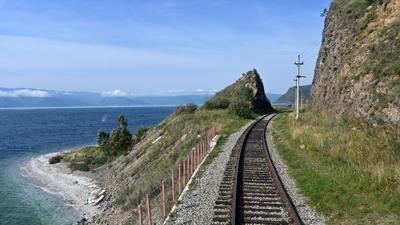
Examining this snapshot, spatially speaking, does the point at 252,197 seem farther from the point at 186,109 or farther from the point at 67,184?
the point at 186,109

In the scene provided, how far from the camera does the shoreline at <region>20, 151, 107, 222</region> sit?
105 feet

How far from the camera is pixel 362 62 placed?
1164 inches

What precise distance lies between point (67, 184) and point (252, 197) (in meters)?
33.2

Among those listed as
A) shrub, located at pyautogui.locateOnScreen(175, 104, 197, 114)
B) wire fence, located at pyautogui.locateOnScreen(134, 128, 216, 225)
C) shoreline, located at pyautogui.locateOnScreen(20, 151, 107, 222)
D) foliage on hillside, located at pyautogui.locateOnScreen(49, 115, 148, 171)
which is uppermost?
shrub, located at pyautogui.locateOnScreen(175, 104, 197, 114)

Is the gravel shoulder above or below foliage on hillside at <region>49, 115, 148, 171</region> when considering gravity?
above

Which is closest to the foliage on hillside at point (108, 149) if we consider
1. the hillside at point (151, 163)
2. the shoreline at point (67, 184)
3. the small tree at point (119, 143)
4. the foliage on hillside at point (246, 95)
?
the small tree at point (119, 143)

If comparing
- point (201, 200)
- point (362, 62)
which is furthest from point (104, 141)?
point (201, 200)

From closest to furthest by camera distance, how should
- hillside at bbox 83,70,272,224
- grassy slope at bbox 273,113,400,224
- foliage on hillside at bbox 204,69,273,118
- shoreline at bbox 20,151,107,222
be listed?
grassy slope at bbox 273,113,400,224 < hillside at bbox 83,70,272,224 < shoreline at bbox 20,151,107,222 < foliage on hillside at bbox 204,69,273,118

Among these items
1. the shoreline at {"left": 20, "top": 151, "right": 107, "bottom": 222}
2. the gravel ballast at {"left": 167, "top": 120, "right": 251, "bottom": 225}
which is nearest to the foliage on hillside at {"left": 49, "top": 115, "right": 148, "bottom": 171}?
the shoreline at {"left": 20, "top": 151, "right": 107, "bottom": 222}

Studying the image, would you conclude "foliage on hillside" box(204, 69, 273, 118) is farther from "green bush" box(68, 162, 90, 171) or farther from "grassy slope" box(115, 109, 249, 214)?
"green bush" box(68, 162, 90, 171)

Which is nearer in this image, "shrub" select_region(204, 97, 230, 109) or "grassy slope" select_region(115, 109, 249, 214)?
"grassy slope" select_region(115, 109, 249, 214)

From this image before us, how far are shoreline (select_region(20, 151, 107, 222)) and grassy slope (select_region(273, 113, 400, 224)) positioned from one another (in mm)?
15071

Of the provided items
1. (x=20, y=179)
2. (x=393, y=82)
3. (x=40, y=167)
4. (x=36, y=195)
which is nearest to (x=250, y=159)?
(x=393, y=82)

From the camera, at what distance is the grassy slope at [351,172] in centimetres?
1159
